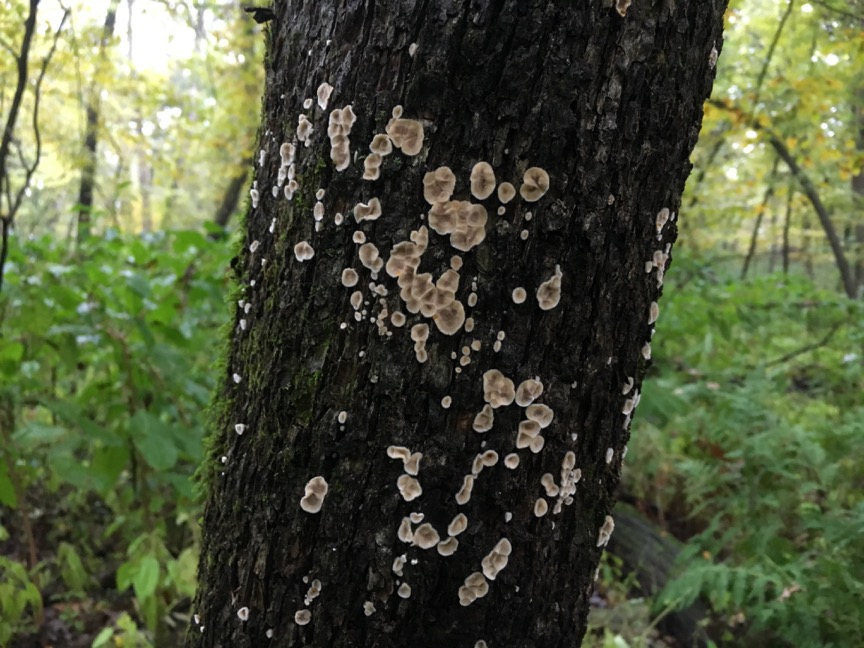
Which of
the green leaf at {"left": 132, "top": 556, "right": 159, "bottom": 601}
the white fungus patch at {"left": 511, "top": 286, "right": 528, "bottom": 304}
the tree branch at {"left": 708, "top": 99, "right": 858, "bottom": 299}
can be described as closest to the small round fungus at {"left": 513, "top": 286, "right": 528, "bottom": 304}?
the white fungus patch at {"left": 511, "top": 286, "right": 528, "bottom": 304}

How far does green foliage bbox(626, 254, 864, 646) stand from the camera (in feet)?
7.45

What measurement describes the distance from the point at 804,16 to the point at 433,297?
21.6 feet

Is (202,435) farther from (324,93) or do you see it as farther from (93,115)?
(93,115)

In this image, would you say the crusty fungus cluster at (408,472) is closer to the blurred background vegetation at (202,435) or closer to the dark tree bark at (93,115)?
the blurred background vegetation at (202,435)

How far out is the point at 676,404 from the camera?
2.42 meters

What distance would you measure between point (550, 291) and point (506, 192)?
16 cm

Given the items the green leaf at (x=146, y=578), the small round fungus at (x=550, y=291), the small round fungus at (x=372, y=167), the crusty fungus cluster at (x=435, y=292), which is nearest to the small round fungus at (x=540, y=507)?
the crusty fungus cluster at (x=435, y=292)

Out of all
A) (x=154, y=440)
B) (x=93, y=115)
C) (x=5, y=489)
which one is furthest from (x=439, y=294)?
(x=93, y=115)

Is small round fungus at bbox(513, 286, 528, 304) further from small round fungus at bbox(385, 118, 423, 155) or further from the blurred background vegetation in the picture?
the blurred background vegetation

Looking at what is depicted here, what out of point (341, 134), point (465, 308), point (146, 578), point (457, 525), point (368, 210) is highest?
point (341, 134)

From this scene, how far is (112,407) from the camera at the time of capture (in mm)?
2396

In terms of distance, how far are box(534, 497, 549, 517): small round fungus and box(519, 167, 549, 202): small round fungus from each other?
0.46 m

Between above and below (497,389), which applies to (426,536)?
below

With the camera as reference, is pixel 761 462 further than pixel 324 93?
Yes
